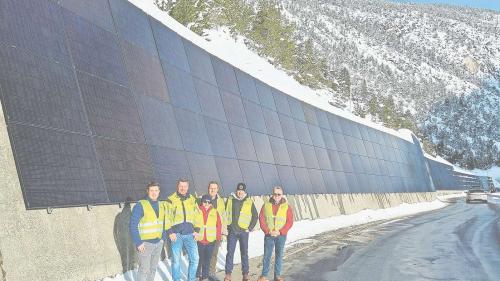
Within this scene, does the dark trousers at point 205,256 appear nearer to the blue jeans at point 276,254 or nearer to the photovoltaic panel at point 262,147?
the blue jeans at point 276,254

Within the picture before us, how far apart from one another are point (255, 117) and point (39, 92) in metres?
14.9

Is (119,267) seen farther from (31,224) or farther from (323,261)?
(323,261)

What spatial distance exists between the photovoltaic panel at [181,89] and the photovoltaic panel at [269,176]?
202 inches

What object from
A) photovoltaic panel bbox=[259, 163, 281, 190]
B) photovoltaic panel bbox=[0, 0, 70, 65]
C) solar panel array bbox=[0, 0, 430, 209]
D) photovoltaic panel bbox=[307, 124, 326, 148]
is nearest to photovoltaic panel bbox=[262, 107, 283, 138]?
solar panel array bbox=[0, 0, 430, 209]

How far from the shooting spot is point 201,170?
16.6 m

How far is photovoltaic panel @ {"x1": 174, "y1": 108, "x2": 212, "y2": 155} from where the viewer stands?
16312mm

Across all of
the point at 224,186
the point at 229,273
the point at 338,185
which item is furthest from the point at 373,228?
the point at 229,273

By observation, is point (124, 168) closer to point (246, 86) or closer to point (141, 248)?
point (141, 248)

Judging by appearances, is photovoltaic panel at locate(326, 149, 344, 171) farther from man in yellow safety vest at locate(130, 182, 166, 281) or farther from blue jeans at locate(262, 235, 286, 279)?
man in yellow safety vest at locate(130, 182, 166, 281)

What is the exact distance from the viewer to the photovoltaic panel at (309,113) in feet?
108

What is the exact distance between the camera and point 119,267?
1070cm

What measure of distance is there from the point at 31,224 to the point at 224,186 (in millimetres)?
9751

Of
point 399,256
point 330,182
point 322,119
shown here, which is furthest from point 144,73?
point 322,119

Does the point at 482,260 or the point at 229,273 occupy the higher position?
the point at 229,273
